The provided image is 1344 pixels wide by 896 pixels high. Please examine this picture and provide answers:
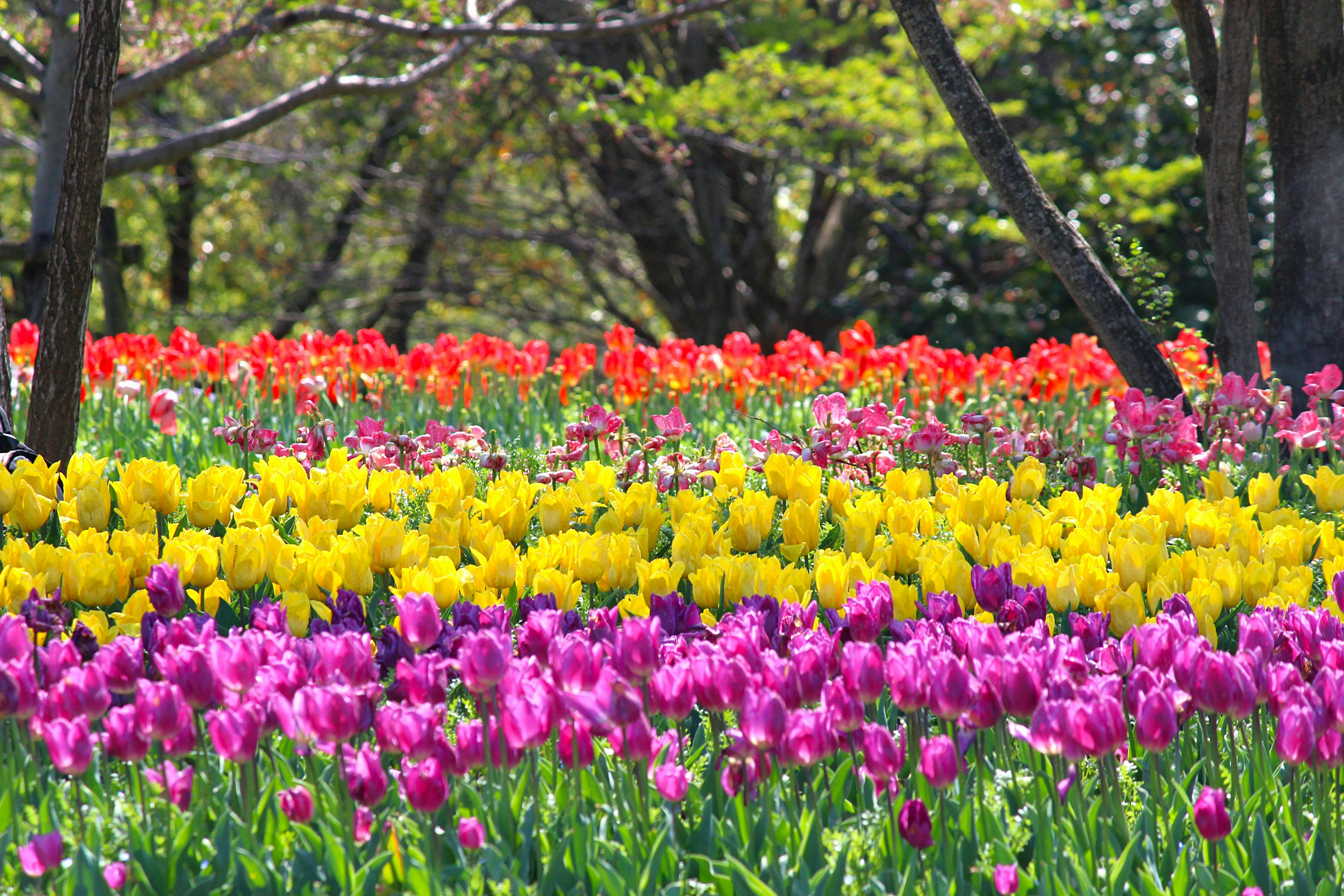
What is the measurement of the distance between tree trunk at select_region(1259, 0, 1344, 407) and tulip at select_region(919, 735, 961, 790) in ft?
13.5

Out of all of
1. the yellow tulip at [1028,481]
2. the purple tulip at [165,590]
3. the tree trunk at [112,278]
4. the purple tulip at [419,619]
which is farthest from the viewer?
the tree trunk at [112,278]

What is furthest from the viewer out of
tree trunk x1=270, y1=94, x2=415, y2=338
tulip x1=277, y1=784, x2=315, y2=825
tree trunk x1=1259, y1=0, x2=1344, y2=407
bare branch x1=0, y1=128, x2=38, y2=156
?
tree trunk x1=270, y1=94, x2=415, y2=338

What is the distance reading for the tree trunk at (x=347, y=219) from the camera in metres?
14.2

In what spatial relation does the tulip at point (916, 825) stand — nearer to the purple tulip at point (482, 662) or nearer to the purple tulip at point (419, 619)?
the purple tulip at point (482, 662)

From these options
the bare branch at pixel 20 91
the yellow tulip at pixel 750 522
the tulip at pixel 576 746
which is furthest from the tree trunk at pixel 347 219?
the tulip at pixel 576 746

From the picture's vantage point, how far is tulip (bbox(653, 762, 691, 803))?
66.6 inches

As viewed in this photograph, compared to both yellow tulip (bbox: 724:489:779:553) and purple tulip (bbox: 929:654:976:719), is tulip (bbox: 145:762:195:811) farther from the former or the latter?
yellow tulip (bbox: 724:489:779:553)

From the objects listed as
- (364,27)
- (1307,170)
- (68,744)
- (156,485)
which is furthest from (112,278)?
(68,744)

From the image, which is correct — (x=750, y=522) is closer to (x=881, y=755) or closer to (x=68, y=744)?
(x=881, y=755)

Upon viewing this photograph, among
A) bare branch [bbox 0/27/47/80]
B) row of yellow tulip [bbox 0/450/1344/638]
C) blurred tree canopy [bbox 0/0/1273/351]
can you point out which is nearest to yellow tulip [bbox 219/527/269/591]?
row of yellow tulip [bbox 0/450/1344/638]

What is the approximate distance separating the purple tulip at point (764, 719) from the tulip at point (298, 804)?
0.61m

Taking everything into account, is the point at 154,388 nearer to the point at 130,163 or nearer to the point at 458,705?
the point at 130,163

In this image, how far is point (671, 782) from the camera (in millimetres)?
1697

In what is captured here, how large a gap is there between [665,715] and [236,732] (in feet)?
2.03
